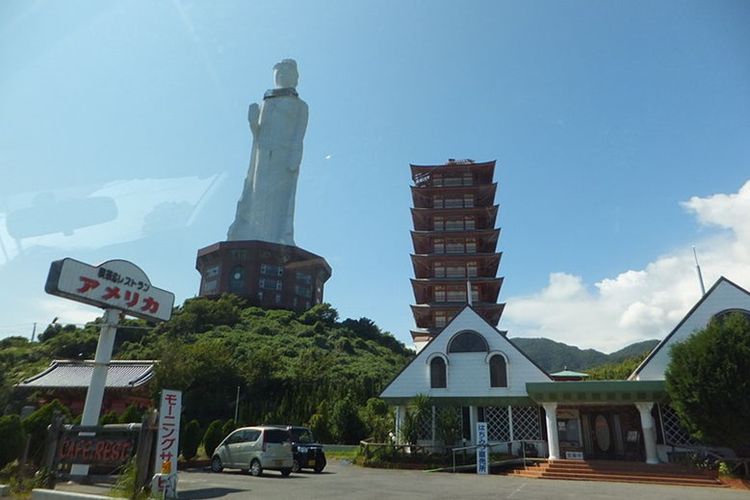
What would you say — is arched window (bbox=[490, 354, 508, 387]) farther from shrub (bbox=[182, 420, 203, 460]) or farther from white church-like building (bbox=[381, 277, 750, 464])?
shrub (bbox=[182, 420, 203, 460])

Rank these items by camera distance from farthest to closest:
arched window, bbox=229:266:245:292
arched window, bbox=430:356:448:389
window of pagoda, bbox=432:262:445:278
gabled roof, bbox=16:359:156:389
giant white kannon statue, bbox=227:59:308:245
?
1. giant white kannon statue, bbox=227:59:308:245
2. arched window, bbox=229:266:245:292
3. window of pagoda, bbox=432:262:445:278
4. gabled roof, bbox=16:359:156:389
5. arched window, bbox=430:356:448:389

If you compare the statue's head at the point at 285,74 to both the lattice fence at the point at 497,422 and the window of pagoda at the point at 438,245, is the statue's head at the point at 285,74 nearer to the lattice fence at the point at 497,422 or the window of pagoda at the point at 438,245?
the window of pagoda at the point at 438,245

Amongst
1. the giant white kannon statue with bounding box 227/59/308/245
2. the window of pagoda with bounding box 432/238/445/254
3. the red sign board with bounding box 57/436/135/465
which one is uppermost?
the giant white kannon statue with bounding box 227/59/308/245

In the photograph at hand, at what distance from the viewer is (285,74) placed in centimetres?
6950

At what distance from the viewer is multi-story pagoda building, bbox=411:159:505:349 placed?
41.8 m

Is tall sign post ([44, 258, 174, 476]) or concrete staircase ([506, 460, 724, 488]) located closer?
tall sign post ([44, 258, 174, 476])

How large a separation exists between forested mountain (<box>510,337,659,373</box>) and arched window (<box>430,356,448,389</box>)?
97.0 m

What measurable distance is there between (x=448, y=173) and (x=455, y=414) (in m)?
31.1

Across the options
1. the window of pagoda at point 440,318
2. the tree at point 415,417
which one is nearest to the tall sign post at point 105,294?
the tree at point 415,417

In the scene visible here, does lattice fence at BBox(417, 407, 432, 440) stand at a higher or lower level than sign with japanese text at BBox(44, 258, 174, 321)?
lower

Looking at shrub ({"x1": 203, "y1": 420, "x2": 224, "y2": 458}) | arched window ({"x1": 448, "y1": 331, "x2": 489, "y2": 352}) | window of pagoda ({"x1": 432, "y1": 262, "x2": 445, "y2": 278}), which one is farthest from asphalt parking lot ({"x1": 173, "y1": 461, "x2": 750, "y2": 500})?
window of pagoda ({"x1": 432, "y1": 262, "x2": 445, "y2": 278})

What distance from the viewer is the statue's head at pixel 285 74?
69188mm

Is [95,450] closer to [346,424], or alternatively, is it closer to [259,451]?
[259,451]

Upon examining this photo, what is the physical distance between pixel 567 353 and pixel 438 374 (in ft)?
355
